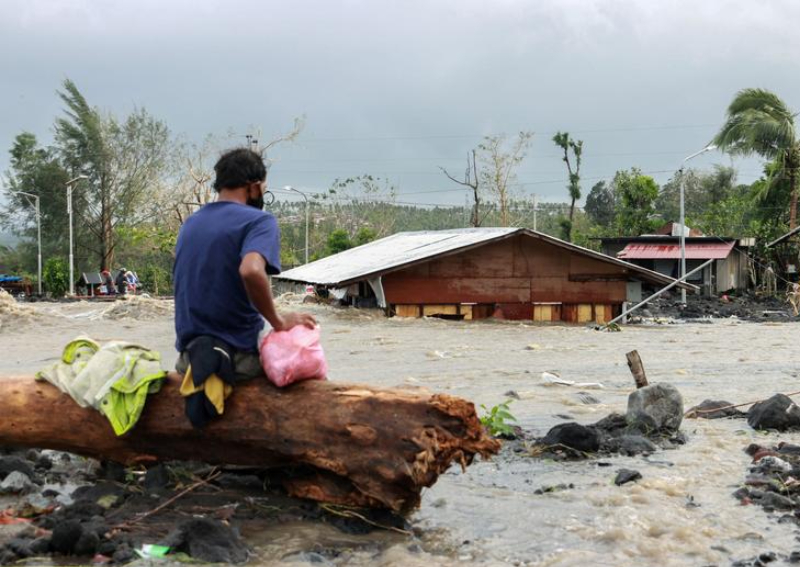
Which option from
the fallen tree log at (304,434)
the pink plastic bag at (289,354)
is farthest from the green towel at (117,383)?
the pink plastic bag at (289,354)

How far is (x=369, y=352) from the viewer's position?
17.8m

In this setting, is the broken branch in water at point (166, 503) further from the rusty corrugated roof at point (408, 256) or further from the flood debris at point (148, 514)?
the rusty corrugated roof at point (408, 256)

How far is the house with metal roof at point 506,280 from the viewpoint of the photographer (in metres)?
25.4

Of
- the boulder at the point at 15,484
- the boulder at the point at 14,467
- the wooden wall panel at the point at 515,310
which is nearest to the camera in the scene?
the boulder at the point at 15,484

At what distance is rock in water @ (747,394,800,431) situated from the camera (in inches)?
364

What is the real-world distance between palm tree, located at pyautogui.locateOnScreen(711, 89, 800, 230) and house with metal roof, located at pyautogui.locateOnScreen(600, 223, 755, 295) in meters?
3.39

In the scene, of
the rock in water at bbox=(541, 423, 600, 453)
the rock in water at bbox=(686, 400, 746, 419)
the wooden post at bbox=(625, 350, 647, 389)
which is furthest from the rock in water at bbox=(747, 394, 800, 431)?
the rock in water at bbox=(541, 423, 600, 453)

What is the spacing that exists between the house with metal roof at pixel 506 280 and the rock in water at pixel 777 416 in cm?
1575

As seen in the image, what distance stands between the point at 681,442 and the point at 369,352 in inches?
381

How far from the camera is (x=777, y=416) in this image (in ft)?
30.4

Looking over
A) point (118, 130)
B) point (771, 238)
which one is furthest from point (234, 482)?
point (118, 130)

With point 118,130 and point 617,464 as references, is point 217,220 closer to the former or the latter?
point 617,464

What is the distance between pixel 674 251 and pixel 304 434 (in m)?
42.2

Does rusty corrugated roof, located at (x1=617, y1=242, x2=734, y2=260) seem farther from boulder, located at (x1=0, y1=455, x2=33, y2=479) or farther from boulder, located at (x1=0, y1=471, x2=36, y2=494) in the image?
boulder, located at (x1=0, y1=471, x2=36, y2=494)
